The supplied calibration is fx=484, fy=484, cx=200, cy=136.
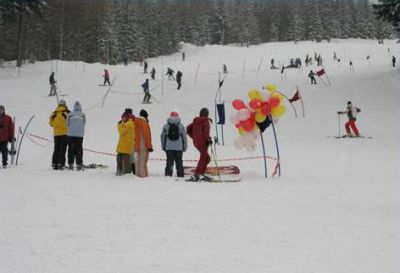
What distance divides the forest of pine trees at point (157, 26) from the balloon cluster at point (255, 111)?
35.7m

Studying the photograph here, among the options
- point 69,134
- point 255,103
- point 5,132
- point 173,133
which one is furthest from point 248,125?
point 5,132

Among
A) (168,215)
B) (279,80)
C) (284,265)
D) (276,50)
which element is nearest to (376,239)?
(284,265)

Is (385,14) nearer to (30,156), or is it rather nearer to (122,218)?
(30,156)

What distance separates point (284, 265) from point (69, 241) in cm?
252

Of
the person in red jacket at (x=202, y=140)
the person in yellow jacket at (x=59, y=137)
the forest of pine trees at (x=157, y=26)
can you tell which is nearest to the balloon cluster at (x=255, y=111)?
the person in red jacket at (x=202, y=140)

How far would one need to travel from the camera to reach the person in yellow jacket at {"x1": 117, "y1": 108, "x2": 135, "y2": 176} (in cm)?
1134

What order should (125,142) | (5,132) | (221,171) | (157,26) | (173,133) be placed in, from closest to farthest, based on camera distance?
(173,133), (125,142), (221,171), (5,132), (157,26)

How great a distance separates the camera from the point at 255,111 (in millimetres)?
12117

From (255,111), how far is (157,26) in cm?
8527

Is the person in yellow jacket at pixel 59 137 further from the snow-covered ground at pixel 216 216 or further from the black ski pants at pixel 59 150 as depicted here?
the snow-covered ground at pixel 216 216

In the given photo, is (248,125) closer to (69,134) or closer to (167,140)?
(167,140)

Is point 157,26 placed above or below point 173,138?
above

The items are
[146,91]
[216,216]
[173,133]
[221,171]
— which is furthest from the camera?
[146,91]

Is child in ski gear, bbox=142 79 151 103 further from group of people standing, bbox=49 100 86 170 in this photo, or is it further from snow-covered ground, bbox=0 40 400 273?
group of people standing, bbox=49 100 86 170
